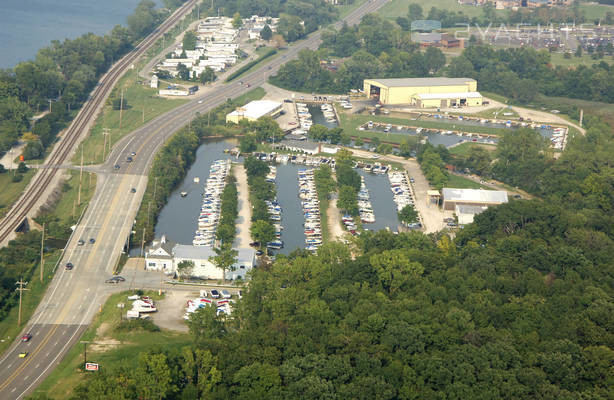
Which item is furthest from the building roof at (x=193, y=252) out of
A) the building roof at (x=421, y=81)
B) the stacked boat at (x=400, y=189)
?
the building roof at (x=421, y=81)

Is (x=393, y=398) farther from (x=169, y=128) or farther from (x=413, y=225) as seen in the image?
(x=169, y=128)

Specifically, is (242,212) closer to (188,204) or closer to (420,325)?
(188,204)

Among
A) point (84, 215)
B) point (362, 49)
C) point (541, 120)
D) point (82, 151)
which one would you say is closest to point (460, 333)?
point (84, 215)

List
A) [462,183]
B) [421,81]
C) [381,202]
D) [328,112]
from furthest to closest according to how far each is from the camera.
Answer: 1. [421,81]
2. [328,112]
3. [462,183]
4. [381,202]

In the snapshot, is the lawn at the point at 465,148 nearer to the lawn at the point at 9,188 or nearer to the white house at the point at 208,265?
the white house at the point at 208,265

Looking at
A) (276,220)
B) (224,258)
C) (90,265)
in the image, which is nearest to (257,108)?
(276,220)

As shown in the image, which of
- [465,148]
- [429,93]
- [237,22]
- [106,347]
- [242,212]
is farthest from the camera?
[237,22]

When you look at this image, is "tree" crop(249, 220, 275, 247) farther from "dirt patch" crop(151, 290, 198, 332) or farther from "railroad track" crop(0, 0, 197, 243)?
"railroad track" crop(0, 0, 197, 243)
